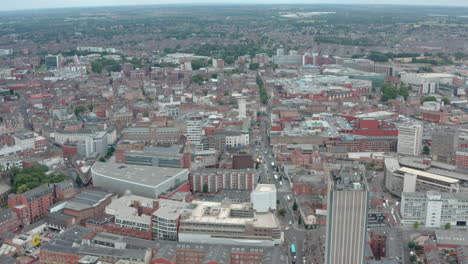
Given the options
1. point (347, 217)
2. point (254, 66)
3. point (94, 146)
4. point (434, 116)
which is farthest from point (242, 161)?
point (254, 66)

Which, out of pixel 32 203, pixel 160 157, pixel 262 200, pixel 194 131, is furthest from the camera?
pixel 194 131

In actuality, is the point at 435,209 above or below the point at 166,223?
below

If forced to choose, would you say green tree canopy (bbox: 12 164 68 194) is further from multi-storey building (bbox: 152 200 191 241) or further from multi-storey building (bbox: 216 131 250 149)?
multi-storey building (bbox: 216 131 250 149)

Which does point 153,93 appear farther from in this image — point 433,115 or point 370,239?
point 370,239

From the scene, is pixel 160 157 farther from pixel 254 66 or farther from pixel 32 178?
pixel 254 66

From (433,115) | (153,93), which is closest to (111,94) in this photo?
(153,93)

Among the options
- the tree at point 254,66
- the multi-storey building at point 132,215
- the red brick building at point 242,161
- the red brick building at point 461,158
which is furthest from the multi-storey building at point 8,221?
the tree at point 254,66

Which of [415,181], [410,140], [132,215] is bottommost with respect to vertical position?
[132,215]

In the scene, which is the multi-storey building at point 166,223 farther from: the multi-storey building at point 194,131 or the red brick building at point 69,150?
the red brick building at point 69,150
